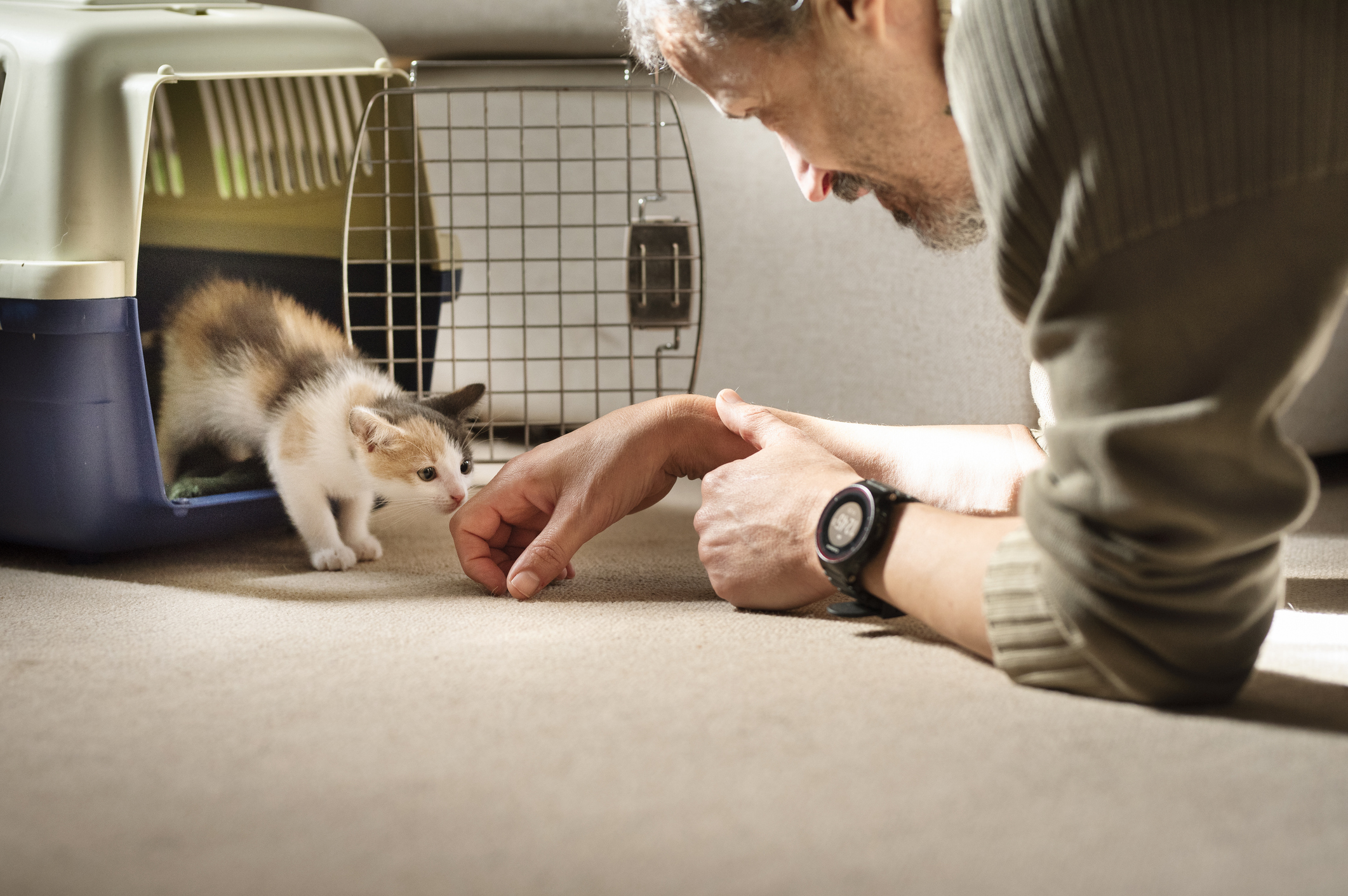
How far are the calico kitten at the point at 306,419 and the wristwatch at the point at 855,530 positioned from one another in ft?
1.92

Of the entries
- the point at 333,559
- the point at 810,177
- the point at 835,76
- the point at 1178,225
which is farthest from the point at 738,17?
the point at 333,559

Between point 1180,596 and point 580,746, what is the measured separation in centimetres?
39

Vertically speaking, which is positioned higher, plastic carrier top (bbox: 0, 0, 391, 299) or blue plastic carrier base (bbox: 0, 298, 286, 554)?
plastic carrier top (bbox: 0, 0, 391, 299)

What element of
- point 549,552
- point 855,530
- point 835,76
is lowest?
point 549,552

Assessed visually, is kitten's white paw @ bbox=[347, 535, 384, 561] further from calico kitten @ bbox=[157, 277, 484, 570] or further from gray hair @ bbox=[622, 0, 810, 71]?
gray hair @ bbox=[622, 0, 810, 71]

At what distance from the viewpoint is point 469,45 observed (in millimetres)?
1902

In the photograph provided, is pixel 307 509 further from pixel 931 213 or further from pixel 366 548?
pixel 931 213

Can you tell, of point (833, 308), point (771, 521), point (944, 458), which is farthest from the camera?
point (833, 308)

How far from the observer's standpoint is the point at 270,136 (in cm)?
145

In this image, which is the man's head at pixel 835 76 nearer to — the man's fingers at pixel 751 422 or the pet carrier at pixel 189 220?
the man's fingers at pixel 751 422

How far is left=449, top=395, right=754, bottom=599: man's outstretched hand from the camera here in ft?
3.58

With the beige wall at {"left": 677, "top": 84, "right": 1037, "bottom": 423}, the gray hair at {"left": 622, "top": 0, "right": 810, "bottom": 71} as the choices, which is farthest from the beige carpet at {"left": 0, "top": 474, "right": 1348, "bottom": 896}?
the beige wall at {"left": 677, "top": 84, "right": 1037, "bottom": 423}

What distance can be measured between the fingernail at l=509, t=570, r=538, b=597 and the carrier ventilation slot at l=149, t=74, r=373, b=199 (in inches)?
24.0

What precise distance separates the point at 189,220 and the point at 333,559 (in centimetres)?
47
